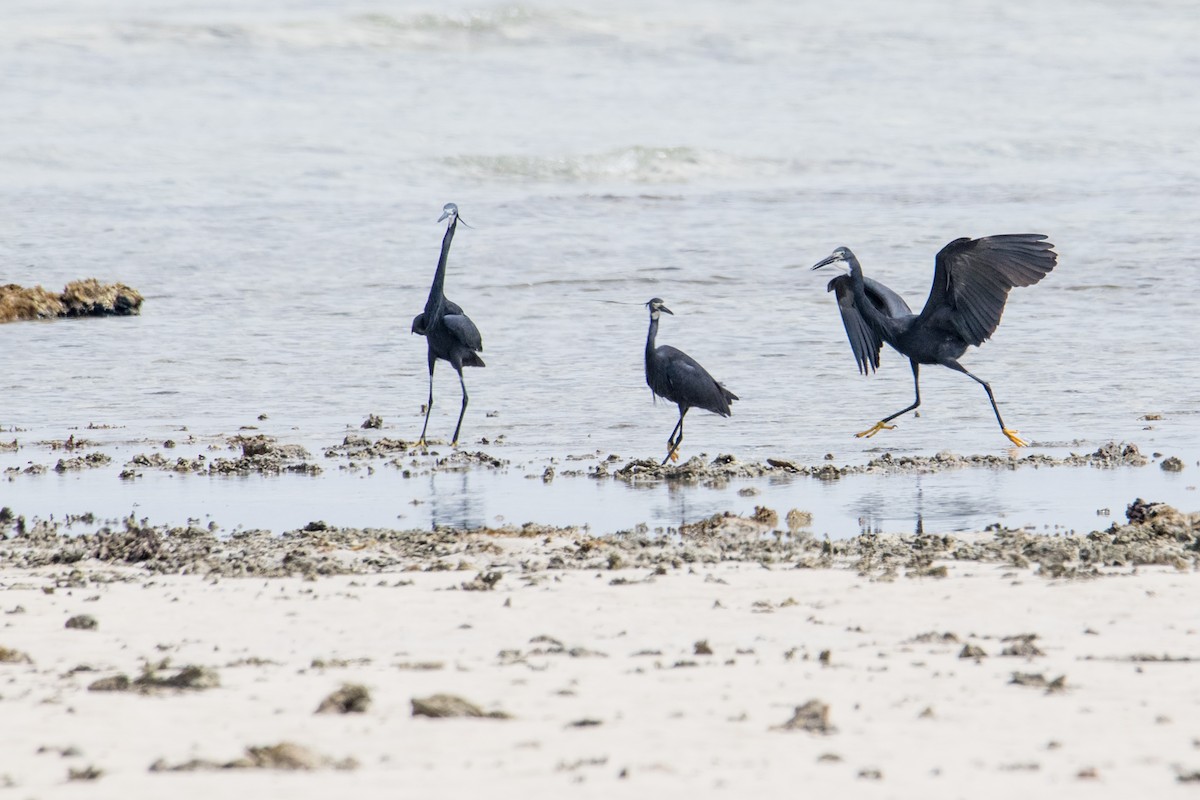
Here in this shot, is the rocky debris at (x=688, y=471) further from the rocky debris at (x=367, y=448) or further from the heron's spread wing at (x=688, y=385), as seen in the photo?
the rocky debris at (x=367, y=448)

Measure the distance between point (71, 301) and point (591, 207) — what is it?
9.94 meters

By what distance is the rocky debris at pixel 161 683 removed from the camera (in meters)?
4.93

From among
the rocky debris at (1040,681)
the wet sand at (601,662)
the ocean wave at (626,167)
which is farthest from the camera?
the ocean wave at (626,167)

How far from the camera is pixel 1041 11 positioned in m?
45.8

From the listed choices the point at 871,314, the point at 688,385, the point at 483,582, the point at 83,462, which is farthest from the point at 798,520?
the point at 83,462

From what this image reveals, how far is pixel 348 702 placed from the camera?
15.4ft

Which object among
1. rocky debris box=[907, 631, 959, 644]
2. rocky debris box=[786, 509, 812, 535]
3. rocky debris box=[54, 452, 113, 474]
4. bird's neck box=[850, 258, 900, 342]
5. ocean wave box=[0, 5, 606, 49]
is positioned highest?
ocean wave box=[0, 5, 606, 49]

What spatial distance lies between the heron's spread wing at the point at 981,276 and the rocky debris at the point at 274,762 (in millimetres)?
6401

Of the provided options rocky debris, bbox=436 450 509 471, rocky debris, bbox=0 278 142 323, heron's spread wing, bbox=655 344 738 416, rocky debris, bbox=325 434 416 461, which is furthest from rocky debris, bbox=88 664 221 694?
rocky debris, bbox=0 278 142 323

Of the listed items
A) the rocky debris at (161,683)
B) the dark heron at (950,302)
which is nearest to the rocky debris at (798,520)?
the dark heron at (950,302)

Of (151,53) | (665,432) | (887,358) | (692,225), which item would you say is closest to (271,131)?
(151,53)

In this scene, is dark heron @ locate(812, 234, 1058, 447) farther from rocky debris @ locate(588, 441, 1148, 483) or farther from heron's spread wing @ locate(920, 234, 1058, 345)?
rocky debris @ locate(588, 441, 1148, 483)

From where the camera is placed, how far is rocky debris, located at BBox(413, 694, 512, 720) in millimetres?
4633

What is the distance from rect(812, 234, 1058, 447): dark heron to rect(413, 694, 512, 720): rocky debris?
5715 millimetres
